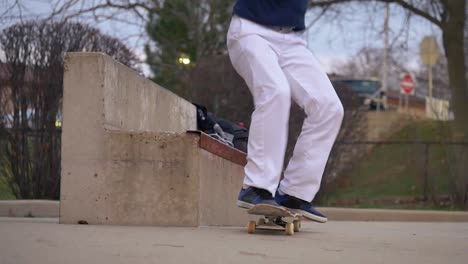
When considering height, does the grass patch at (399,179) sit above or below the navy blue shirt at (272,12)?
below

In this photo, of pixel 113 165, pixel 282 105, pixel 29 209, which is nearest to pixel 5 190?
pixel 29 209

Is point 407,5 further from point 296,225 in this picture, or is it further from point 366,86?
point 366,86

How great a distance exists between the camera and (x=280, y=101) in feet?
16.8

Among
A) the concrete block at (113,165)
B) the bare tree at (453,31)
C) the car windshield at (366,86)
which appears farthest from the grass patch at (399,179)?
the concrete block at (113,165)

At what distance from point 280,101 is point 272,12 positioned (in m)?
0.66

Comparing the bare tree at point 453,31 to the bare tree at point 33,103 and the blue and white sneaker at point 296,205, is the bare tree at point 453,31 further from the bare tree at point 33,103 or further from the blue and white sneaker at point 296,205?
the blue and white sneaker at point 296,205

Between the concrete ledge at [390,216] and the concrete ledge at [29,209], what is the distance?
4.22 metres

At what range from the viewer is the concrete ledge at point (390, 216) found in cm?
1222

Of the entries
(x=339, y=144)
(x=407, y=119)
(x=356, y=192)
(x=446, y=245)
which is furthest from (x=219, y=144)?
(x=407, y=119)

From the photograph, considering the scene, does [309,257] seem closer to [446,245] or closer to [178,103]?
[446,245]

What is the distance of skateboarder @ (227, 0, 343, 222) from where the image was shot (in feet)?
16.9

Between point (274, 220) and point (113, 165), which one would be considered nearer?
point (274, 220)

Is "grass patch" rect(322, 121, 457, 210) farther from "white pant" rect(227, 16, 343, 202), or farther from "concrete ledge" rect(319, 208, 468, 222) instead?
"white pant" rect(227, 16, 343, 202)

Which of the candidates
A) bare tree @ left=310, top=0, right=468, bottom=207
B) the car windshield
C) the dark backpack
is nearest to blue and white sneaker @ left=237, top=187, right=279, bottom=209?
the dark backpack
